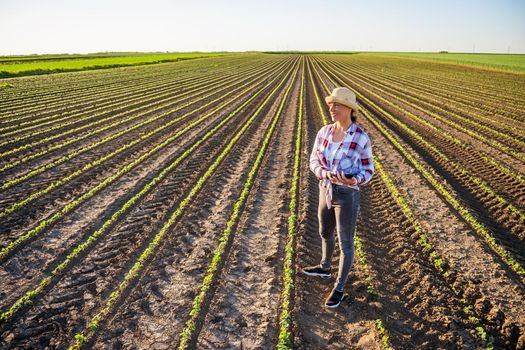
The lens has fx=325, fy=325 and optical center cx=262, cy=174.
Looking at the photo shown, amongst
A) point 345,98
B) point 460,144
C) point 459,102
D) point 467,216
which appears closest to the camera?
point 345,98

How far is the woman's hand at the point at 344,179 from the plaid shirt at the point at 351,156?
0.17 feet

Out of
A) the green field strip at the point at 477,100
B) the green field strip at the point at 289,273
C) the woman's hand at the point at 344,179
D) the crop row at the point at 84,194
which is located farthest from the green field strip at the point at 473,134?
the crop row at the point at 84,194

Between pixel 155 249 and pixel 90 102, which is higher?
pixel 90 102

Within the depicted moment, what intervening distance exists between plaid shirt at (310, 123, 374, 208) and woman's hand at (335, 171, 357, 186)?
52mm

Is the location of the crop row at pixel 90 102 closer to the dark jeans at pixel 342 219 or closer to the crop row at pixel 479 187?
the dark jeans at pixel 342 219

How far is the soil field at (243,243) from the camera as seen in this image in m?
3.67

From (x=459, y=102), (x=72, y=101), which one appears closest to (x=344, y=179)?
(x=459, y=102)

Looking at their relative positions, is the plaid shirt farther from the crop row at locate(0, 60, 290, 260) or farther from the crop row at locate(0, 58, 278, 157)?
the crop row at locate(0, 58, 278, 157)

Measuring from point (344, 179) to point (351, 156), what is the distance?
28 cm

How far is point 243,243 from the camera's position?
534cm

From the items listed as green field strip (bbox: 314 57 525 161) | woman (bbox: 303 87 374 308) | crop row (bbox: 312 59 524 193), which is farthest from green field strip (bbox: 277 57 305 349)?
green field strip (bbox: 314 57 525 161)

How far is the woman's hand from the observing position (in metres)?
3.22

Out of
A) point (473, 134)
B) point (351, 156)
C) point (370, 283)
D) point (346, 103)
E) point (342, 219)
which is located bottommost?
point (370, 283)

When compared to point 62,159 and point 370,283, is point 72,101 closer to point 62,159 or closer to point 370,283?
point 62,159
